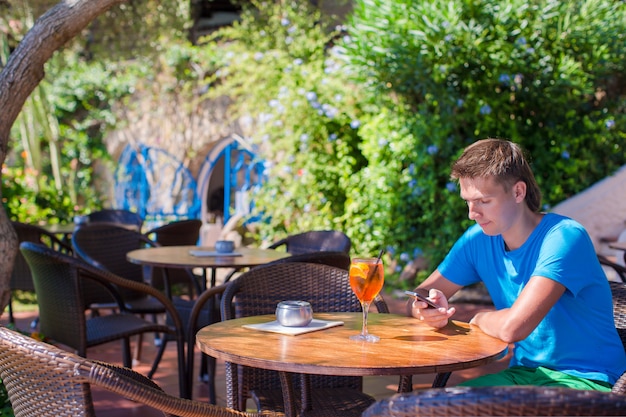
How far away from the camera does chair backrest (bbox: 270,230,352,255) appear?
4105mm

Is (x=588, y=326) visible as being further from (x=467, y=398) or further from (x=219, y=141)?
(x=219, y=141)

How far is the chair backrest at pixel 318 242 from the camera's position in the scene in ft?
13.5

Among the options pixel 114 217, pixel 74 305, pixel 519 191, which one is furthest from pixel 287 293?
pixel 114 217

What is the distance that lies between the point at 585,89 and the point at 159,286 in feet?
11.9

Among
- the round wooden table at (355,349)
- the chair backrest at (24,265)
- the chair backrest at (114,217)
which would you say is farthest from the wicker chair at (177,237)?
the round wooden table at (355,349)

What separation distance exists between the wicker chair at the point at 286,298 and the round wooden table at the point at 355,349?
0.28m

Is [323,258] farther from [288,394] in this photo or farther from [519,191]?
[519,191]

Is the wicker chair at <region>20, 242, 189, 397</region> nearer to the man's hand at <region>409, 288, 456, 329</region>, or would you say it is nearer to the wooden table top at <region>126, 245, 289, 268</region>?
the wooden table top at <region>126, 245, 289, 268</region>

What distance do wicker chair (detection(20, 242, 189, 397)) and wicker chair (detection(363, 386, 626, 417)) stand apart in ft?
7.62

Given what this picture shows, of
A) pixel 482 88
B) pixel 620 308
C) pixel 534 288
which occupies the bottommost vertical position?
pixel 620 308

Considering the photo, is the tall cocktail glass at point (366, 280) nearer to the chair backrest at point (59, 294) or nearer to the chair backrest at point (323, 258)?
the chair backrest at point (323, 258)

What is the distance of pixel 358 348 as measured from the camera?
1.87 meters

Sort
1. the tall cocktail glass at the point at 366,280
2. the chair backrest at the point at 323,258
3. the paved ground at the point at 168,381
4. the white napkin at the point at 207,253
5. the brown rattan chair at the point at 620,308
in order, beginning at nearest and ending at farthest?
the tall cocktail glass at the point at 366,280
the brown rattan chair at the point at 620,308
the chair backrest at the point at 323,258
the paved ground at the point at 168,381
the white napkin at the point at 207,253

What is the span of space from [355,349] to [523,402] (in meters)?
0.83
